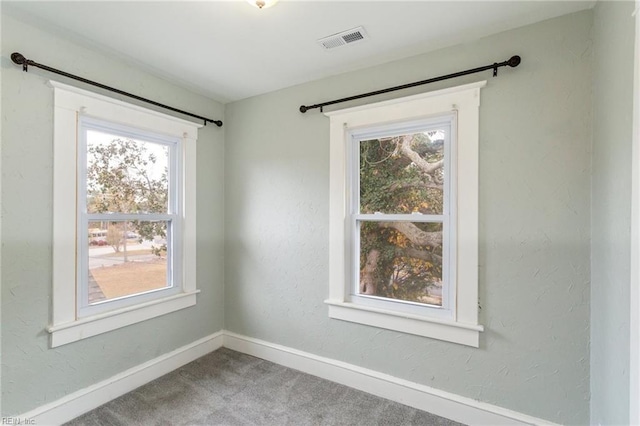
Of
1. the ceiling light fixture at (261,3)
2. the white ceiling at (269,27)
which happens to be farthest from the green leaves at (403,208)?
the ceiling light fixture at (261,3)

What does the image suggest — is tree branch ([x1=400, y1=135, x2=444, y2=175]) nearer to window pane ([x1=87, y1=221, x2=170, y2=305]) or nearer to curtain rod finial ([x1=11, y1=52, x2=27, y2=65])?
window pane ([x1=87, y1=221, x2=170, y2=305])

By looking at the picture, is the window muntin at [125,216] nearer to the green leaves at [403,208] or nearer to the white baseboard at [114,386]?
the white baseboard at [114,386]

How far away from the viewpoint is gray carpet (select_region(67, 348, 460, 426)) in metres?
1.88

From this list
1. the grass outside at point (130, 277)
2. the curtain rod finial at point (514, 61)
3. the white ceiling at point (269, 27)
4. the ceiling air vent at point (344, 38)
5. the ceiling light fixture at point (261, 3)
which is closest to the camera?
the ceiling light fixture at point (261, 3)

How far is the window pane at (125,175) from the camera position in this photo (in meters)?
2.08

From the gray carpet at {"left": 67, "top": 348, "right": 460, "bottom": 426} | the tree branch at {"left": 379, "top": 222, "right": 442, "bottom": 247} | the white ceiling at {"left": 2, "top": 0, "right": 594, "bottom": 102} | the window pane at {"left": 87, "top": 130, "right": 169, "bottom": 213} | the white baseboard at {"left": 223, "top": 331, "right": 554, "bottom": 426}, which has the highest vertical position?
the white ceiling at {"left": 2, "top": 0, "right": 594, "bottom": 102}

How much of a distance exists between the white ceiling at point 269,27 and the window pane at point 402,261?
4.07ft

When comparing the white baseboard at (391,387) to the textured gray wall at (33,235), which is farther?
the white baseboard at (391,387)

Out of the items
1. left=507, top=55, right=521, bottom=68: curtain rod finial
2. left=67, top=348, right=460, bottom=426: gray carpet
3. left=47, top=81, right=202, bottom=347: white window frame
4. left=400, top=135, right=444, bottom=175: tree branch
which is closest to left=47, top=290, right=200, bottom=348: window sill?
left=47, top=81, right=202, bottom=347: white window frame

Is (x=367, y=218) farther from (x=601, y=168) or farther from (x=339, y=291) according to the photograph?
(x=601, y=168)

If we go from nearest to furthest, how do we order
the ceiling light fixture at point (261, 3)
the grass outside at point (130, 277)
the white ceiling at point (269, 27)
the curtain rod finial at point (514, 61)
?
the ceiling light fixture at point (261, 3)
the white ceiling at point (269, 27)
the curtain rod finial at point (514, 61)
the grass outside at point (130, 277)

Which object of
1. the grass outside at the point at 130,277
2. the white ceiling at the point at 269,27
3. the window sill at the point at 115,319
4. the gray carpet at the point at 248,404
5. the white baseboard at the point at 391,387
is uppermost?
the white ceiling at the point at 269,27

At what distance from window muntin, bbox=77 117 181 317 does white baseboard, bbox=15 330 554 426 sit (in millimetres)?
533

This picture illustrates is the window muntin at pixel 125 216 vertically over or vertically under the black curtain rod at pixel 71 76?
under
